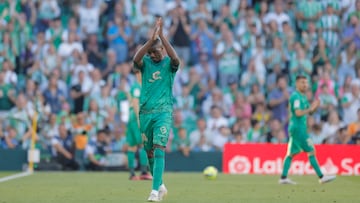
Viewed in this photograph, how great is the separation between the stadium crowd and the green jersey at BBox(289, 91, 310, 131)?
569 cm

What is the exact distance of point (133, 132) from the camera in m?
18.5

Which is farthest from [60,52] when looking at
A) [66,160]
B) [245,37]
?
[245,37]

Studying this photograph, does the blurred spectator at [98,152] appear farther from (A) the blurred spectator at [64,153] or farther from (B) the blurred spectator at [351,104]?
(B) the blurred spectator at [351,104]

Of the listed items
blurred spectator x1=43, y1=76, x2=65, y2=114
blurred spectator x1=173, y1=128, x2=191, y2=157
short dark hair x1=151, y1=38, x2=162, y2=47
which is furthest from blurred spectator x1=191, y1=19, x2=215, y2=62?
short dark hair x1=151, y1=38, x2=162, y2=47

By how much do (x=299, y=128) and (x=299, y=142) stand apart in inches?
11.3

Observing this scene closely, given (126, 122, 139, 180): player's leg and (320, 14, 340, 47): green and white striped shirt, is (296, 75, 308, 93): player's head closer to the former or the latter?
(126, 122, 139, 180): player's leg

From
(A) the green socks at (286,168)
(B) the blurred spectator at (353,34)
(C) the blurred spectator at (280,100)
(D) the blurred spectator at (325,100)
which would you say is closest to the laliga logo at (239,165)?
(C) the blurred spectator at (280,100)

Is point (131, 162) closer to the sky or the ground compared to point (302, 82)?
closer to the ground

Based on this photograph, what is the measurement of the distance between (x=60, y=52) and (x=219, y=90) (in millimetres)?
4672

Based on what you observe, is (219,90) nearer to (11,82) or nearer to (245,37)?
(245,37)

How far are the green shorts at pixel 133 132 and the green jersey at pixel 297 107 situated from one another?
10.8 feet

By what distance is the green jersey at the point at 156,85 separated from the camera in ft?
41.5

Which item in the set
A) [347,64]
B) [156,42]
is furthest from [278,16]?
[156,42]

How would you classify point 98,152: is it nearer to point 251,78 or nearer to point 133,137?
point 133,137
